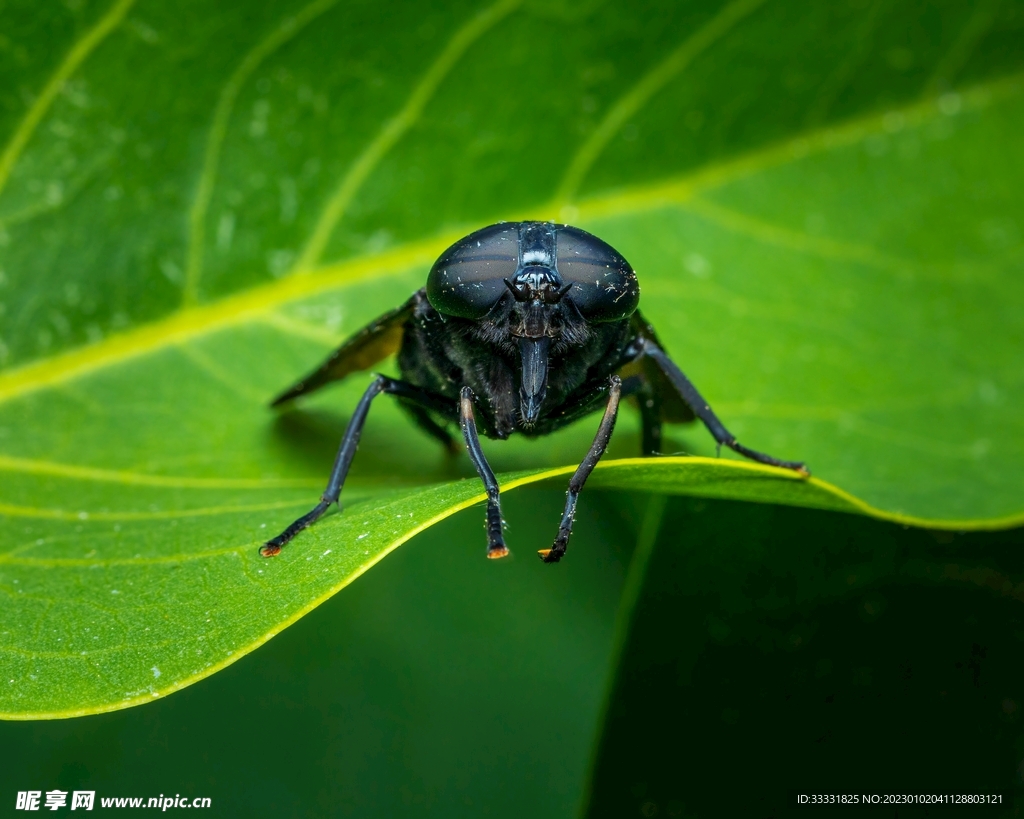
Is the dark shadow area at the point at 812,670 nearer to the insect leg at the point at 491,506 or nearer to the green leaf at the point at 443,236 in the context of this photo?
the green leaf at the point at 443,236

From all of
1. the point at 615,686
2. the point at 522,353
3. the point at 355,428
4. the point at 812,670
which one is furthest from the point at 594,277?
the point at 812,670

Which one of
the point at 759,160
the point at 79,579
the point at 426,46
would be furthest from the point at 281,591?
the point at 759,160

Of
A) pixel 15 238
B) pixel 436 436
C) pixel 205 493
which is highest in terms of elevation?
pixel 15 238

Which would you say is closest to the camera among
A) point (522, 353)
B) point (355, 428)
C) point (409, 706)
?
point (522, 353)

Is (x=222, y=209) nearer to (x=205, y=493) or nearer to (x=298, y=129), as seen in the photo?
(x=298, y=129)

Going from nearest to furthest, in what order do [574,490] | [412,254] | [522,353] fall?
[574,490] < [522,353] < [412,254]

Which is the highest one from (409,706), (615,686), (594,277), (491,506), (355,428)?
(594,277)

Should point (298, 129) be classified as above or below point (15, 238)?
above

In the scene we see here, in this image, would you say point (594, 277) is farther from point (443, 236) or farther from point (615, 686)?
point (615, 686)

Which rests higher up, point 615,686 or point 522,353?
point 522,353
